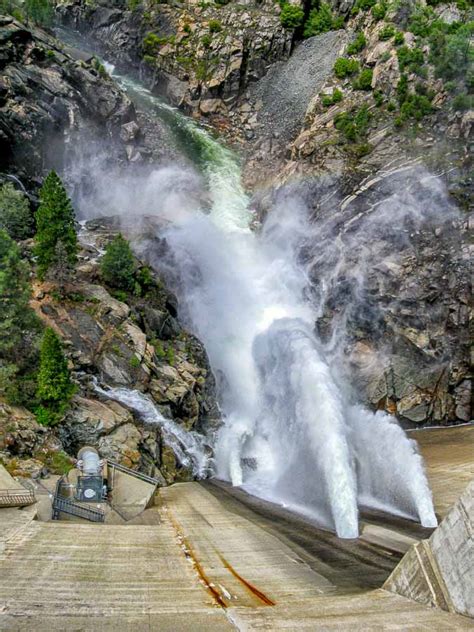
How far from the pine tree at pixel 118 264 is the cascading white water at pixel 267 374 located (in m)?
7.07

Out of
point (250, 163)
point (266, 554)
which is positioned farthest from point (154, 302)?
point (250, 163)

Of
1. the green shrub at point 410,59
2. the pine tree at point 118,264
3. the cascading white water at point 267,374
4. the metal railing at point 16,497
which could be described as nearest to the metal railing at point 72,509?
the metal railing at point 16,497

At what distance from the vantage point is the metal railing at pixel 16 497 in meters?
20.6

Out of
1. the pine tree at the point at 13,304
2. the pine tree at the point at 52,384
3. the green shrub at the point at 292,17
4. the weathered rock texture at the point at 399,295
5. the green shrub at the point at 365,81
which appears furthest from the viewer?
the green shrub at the point at 292,17

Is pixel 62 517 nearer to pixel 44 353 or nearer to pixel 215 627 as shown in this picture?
pixel 44 353

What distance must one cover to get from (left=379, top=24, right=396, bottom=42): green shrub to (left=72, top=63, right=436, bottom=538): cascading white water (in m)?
20.8

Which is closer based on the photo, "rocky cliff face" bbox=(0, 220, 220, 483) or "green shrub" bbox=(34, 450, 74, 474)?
"green shrub" bbox=(34, 450, 74, 474)

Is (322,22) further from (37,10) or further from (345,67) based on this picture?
(37,10)

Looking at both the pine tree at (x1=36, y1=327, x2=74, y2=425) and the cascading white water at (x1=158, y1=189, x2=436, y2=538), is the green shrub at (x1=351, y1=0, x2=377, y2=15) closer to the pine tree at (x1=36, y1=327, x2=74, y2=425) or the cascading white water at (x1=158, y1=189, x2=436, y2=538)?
the cascading white water at (x1=158, y1=189, x2=436, y2=538)

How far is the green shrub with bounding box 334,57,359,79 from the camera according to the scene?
5978 cm

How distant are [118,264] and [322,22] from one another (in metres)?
53.8

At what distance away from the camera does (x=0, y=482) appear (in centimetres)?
2169

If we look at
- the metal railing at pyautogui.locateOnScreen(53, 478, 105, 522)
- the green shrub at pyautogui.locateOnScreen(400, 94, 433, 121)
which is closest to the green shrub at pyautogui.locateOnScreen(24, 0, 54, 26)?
the green shrub at pyautogui.locateOnScreen(400, 94, 433, 121)

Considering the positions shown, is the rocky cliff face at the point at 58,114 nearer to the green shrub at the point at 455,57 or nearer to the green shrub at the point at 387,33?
the green shrub at the point at 387,33
